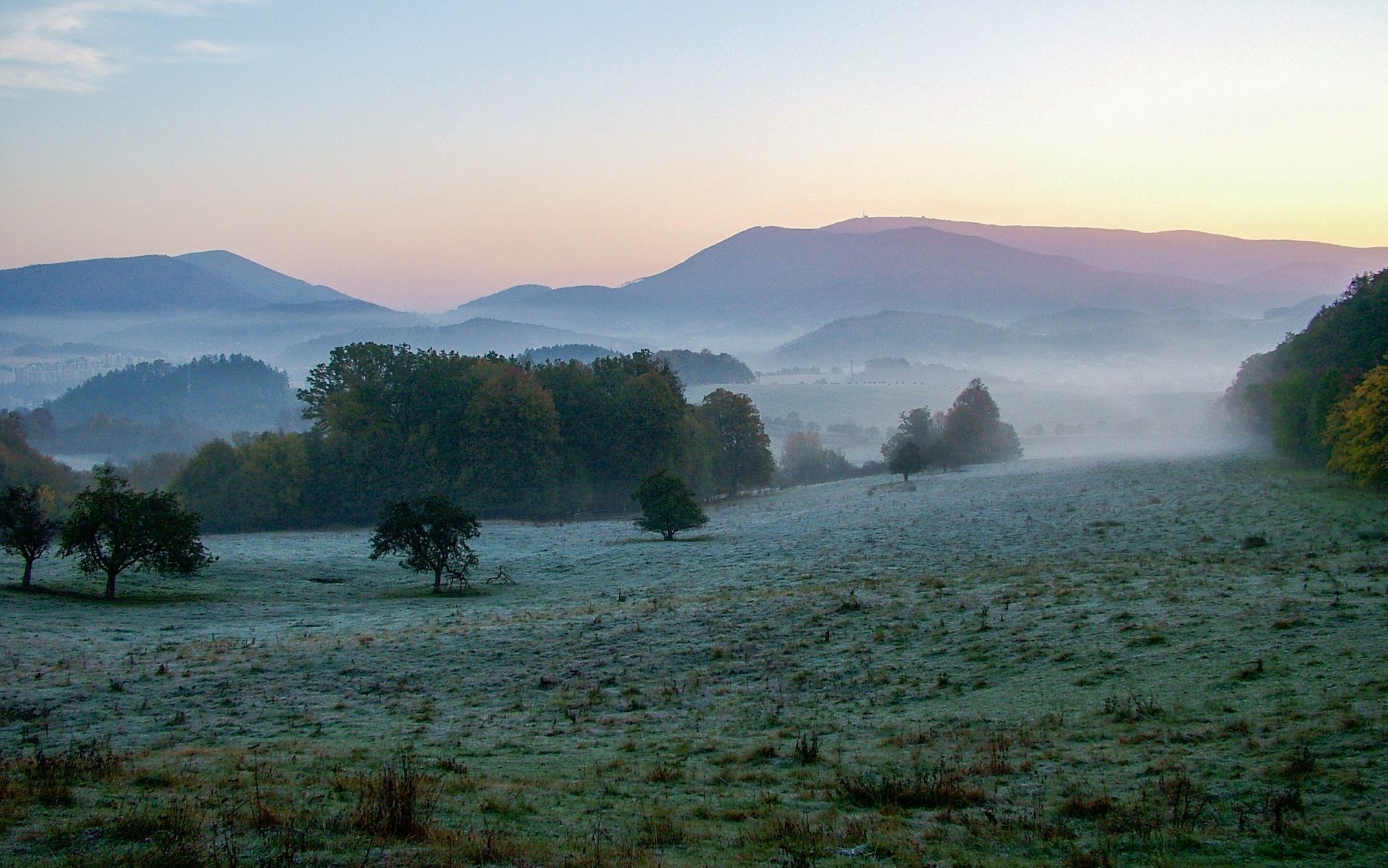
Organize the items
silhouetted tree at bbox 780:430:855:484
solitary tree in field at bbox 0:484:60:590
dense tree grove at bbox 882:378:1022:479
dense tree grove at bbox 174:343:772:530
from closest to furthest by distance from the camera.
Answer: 1. solitary tree in field at bbox 0:484:60:590
2. dense tree grove at bbox 174:343:772:530
3. dense tree grove at bbox 882:378:1022:479
4. silhouetted tree at bbox 780:430:855:484

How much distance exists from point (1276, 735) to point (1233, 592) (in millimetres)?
9957

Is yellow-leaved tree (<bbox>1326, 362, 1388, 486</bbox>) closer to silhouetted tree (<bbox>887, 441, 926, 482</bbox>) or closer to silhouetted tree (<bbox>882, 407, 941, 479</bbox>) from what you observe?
silhouetted tree (<bbox>887, 441, 926, 482</bbox>)

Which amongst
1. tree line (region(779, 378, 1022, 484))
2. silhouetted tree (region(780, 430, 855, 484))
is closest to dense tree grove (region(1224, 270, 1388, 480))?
tree line (region(779, 378, 1022, 484))

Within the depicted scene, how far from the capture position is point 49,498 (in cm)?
5531

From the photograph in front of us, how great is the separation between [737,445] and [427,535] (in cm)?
4979

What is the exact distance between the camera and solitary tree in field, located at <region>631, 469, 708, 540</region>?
4231cm

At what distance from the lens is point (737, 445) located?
257 ft

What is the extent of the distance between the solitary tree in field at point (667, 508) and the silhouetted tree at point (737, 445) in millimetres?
33990

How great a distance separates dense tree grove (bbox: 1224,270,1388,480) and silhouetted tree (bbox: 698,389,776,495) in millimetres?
40046

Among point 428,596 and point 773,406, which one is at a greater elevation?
point 773,406

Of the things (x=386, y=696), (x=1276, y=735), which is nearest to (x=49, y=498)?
(x=386, y=696)

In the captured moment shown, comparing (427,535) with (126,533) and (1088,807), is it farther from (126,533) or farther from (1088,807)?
(1088,807)

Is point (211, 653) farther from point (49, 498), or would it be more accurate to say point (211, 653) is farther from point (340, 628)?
point (49, 498)

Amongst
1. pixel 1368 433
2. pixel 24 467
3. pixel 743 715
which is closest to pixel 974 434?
pixel 1368 433
